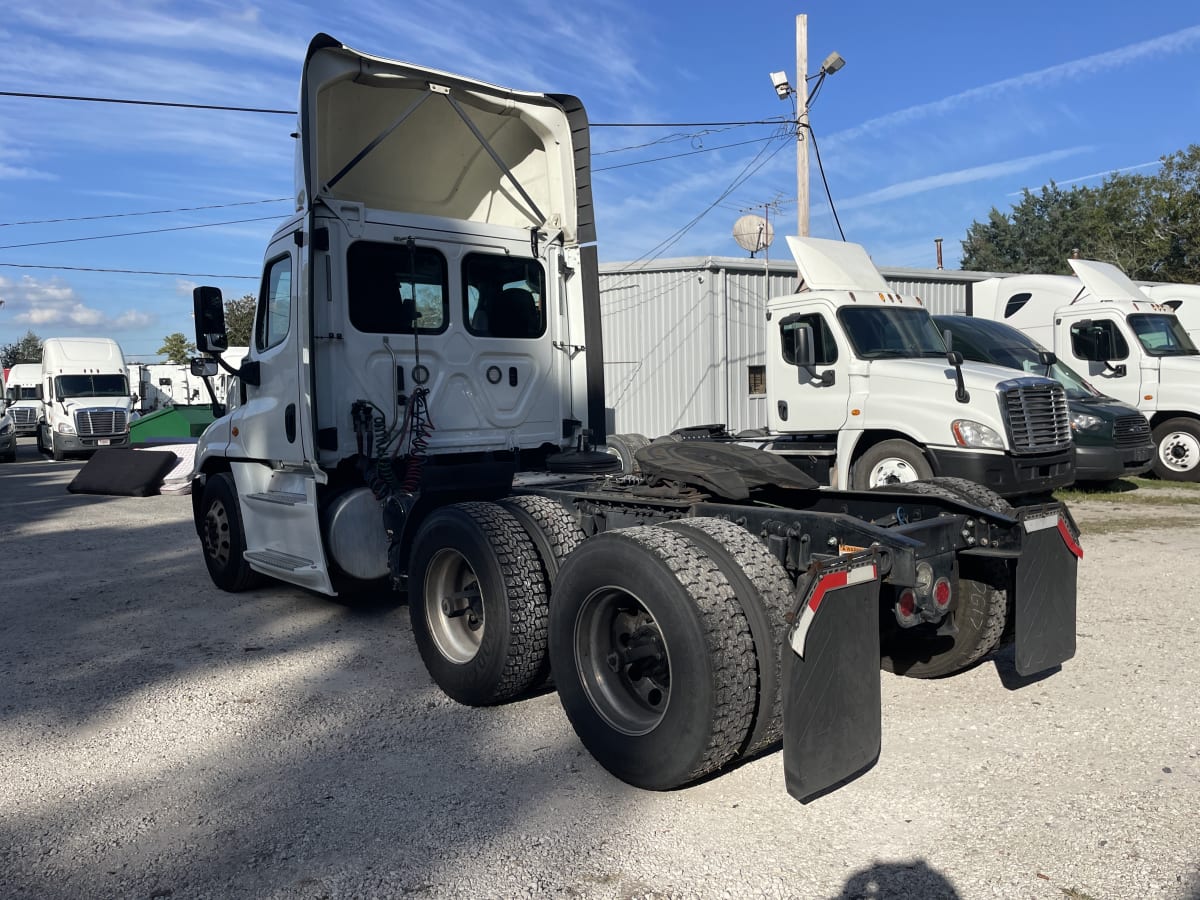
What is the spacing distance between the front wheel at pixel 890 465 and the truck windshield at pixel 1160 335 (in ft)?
22.4

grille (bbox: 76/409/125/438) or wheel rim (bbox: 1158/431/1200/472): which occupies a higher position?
grille (bbox: 76/409/125/438)

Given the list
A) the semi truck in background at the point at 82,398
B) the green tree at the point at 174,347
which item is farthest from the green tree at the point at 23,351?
the semi truck in background at the point at 82,398

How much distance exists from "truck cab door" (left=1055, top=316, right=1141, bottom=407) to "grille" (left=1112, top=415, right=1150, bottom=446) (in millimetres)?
1729

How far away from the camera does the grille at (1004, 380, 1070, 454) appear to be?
8828mm

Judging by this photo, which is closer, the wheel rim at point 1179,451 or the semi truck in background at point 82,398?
the wheel rim at point 1179,451

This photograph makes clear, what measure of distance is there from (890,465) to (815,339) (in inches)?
65.8

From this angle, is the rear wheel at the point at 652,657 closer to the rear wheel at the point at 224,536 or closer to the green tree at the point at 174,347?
Answer: the rear wheel at the point at 224,536

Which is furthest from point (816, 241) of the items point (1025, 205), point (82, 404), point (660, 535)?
point (1025, 205)

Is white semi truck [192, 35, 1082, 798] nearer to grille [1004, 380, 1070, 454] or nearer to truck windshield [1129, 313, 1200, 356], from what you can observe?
grille [1004, 380, 1070, 454]

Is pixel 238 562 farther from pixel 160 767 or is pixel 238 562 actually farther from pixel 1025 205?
pixel 1025 205

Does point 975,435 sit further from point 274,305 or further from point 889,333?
point 274,305

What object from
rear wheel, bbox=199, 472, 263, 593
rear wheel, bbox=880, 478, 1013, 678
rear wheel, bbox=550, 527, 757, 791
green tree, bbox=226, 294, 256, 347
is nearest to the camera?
rear wheel, bbox=550, 527, 757, 791

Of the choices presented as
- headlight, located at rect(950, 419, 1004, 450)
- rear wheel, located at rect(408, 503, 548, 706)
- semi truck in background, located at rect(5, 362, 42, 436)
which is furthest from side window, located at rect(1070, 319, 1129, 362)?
semi truck in background, located at rect(5, 362, 42, 436)

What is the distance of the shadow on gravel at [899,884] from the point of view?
294 cm
